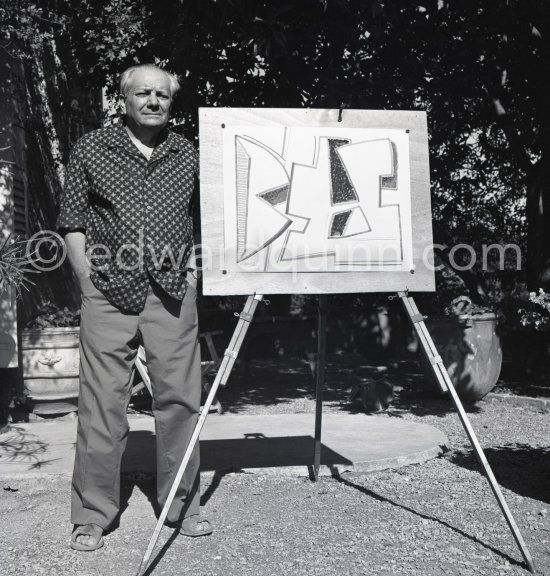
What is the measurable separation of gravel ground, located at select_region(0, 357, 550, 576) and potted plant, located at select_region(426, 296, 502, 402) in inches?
74.0

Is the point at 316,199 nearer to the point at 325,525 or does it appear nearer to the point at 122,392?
the point at 122,392

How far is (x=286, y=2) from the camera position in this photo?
21.4ft

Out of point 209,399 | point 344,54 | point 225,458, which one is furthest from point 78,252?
point 344,54

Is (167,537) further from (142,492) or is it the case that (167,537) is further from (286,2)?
(286,2)

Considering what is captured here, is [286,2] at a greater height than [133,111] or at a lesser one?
greater

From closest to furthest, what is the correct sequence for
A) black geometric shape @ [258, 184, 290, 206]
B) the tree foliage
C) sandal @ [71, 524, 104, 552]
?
sandal @ [71, 524, 104, 552] < black geometric shape @ [258, 184, 290, 206] < the tree foliage

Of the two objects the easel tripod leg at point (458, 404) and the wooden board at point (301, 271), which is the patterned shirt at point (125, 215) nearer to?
the wooden board at point (301, 271)

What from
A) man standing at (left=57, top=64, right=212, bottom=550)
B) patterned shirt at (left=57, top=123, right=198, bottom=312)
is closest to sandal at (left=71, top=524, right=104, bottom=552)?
man standing at (left=57, top=64, right=212, bottom=550)

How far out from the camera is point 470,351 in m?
7.57

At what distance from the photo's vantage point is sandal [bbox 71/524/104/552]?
11.2 feet

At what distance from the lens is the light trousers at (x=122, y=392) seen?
3494 millimetres

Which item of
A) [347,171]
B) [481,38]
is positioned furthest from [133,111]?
[481,38]

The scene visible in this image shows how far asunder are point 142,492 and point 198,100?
400 centimetres

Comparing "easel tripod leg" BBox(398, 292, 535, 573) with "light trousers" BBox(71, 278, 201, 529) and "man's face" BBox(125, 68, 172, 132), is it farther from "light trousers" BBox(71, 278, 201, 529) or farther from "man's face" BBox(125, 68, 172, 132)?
"man's face" BBox(125, 68, 172, 132)
